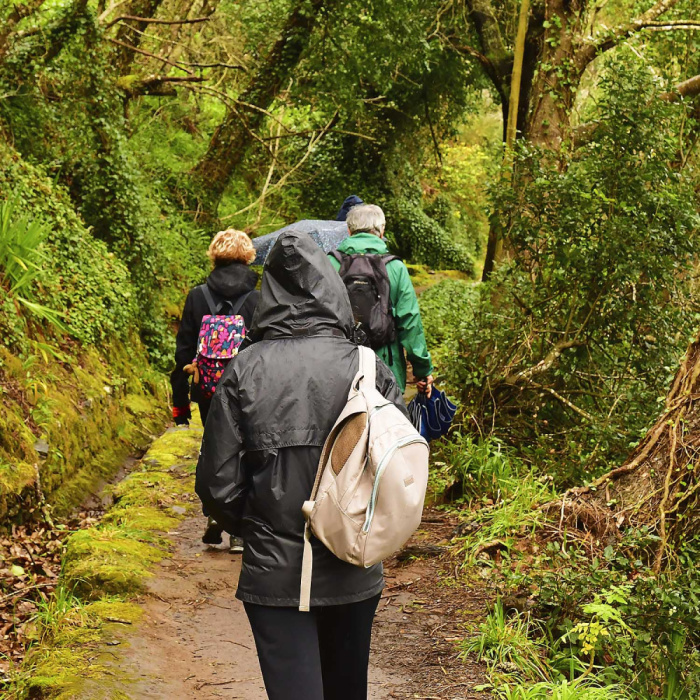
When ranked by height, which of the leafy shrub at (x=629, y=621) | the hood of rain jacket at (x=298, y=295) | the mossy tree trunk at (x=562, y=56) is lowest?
the leafy shrub at (x=629, y=621)

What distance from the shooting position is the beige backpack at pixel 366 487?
8.09 feet

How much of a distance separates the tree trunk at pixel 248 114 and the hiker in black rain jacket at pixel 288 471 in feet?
43.7

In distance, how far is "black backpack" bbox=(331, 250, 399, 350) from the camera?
209 inches

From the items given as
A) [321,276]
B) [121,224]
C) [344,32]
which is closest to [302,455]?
[321,276]

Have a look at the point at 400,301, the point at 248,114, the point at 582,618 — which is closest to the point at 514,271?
the point at 400,301

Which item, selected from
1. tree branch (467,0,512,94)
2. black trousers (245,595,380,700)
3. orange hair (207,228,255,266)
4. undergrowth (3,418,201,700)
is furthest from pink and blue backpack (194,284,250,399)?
tree branch (467,0,512,94)

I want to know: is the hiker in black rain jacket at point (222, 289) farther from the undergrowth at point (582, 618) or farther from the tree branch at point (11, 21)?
the tree branch at point (11, 21)

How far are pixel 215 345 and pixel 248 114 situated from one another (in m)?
12.3

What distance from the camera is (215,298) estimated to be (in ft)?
18.2

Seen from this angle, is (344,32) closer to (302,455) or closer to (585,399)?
(585,399)

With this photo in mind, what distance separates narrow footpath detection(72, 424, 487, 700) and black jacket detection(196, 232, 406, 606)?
1578 mm

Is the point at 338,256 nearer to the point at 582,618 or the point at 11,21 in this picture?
the point at 582,618

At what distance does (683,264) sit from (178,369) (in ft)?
13.6

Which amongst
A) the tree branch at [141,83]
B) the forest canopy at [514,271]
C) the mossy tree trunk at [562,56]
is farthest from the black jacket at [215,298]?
the tree branch at [141,83]
